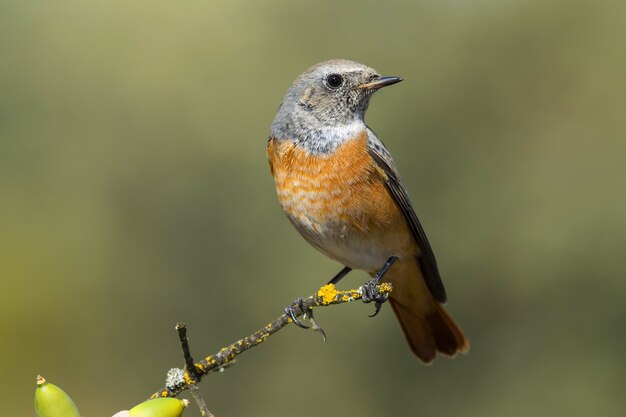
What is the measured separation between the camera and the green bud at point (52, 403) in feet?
5.70

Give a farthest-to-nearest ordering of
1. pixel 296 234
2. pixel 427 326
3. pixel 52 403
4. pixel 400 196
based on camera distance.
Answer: pixel 296 234, pixel 427 326, pixel 400 196, pixel 52 403

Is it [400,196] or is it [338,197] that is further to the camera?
[400,196]

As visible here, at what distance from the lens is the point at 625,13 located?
10.2m

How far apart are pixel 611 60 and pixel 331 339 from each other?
4.75 metres

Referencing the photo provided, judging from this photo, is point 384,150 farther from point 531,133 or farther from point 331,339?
point 531,133

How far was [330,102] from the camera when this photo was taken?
454cm

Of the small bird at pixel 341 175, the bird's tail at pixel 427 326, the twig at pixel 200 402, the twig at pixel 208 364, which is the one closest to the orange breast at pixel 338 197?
the small bird at pixel 341 175

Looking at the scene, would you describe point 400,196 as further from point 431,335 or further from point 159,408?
point 159,408

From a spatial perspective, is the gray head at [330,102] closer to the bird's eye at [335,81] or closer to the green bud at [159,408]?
the bird's eye at [335,81]

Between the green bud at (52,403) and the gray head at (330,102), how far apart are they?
9.16 ft

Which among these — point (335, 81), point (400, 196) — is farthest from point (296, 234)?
point (335, 81)

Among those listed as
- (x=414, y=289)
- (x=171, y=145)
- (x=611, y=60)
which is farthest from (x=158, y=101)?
(x=414, y=289)

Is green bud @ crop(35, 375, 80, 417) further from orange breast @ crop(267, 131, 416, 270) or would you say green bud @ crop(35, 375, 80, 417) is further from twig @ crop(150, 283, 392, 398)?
orange breast @ crop(267, 131, 416, 270)

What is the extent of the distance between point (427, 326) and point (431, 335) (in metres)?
0.07
